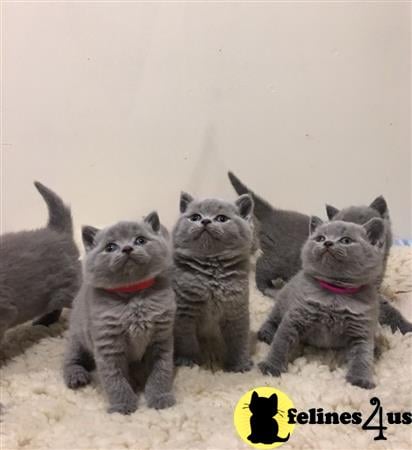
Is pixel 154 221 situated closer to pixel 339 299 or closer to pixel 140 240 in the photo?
pixel 140 240

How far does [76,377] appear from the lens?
1.28 m

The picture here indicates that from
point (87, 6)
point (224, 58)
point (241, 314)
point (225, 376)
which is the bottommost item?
point (225, 376)

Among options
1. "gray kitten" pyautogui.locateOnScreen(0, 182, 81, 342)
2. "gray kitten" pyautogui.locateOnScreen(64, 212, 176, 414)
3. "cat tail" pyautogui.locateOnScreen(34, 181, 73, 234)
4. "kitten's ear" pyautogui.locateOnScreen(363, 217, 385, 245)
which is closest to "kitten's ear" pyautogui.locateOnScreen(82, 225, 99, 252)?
"gray kitten" pyautogui.locateOnScreen(64, 212, 176, 414)

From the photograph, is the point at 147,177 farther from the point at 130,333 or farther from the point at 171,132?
the point at 130,333

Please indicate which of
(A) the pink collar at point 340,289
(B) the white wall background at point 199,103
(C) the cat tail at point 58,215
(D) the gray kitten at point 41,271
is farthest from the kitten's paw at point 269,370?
(B) the white wall background at point 199,103

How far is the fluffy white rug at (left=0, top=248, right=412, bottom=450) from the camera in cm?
105

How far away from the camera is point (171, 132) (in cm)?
197

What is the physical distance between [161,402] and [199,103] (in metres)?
1.13

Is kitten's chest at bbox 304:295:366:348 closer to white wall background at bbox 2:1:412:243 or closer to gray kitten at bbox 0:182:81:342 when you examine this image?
gray kitten at bbox 0:182:81:342

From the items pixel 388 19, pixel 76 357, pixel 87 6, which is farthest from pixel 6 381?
pixel 388 19

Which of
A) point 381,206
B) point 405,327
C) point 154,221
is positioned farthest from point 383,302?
point 154,221

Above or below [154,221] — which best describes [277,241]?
below

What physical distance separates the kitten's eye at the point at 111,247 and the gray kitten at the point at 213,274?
191 mm

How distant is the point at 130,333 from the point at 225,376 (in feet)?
0.96
